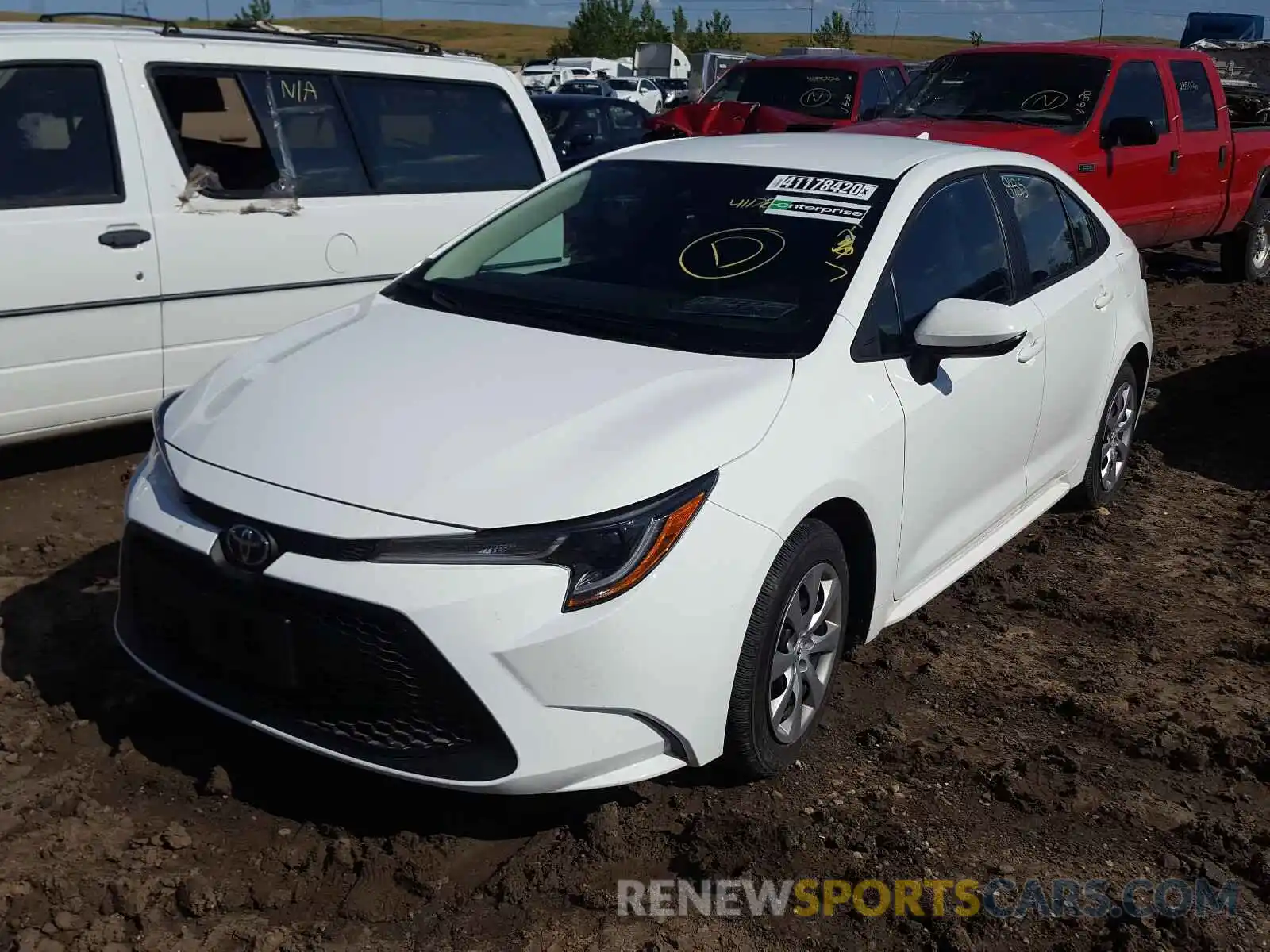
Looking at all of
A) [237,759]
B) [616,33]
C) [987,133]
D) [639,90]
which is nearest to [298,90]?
[237,759]

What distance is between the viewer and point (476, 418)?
3.12 metres

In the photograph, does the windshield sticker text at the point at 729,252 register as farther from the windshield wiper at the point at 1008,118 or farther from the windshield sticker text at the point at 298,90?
the windshield wiper at the point at 1008,118

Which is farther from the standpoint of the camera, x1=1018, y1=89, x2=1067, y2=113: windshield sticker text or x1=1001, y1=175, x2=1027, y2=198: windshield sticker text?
x1=1018, y1=89, x2=1067, y2=113: windshield sticker text

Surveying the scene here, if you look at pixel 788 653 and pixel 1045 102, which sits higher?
pixel 1045 102

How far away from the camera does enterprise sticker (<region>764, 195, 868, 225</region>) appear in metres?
3.85

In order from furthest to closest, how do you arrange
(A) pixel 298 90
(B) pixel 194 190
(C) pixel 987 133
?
(C) pixel 987 133 < (A) pixel 298 90 < (B) pixel 194 190

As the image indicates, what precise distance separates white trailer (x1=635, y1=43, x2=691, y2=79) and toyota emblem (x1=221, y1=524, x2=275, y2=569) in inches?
1704

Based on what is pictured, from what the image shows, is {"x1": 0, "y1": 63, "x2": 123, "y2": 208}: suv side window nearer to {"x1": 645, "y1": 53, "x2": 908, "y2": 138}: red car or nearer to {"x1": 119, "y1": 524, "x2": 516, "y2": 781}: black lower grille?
{"x1": 119, "y1": 524, "x2": 516, "y2": 781}: black lower grille

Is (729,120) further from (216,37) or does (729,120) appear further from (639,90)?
(639,90)

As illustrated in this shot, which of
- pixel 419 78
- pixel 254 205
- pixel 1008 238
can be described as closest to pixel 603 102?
pixel 419 78

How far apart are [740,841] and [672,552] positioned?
0.80 meters

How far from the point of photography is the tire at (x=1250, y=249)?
36.2 feet

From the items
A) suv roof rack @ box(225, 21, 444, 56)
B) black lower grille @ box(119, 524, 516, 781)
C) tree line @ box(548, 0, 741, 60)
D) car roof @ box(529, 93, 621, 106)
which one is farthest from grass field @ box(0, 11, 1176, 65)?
black lower grille @ box(119, 524, 516, 781)

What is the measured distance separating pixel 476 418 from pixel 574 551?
530mm
